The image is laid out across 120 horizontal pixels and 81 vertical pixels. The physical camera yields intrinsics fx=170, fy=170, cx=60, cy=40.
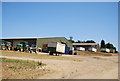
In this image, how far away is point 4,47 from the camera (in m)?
47.1

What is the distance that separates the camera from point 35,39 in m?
63.8

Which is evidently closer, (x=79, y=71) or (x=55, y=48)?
(x=79, y=71)

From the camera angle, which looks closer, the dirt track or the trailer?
the dirt track

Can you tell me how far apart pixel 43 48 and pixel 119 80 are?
5160cm

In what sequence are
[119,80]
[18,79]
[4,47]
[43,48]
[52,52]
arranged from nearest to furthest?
[18,79] < [119,80] < [52,52] < [4,47] < [43,48]

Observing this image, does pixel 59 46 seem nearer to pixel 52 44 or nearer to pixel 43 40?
pixel 52 44

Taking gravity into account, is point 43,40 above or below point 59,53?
above

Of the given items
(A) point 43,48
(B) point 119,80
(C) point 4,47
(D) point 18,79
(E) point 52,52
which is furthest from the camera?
(A) point 43,48

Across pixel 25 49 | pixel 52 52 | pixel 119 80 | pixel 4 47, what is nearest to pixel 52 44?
pixel 52 52

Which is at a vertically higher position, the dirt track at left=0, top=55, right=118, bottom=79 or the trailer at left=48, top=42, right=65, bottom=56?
the trailer at left=48, top=42, right=65, bottom=56

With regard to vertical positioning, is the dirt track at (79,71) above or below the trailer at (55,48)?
below

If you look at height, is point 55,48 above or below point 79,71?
above

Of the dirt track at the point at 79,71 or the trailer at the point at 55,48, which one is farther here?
the trailer at the point at 55,48

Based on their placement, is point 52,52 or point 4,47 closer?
point 52,52
